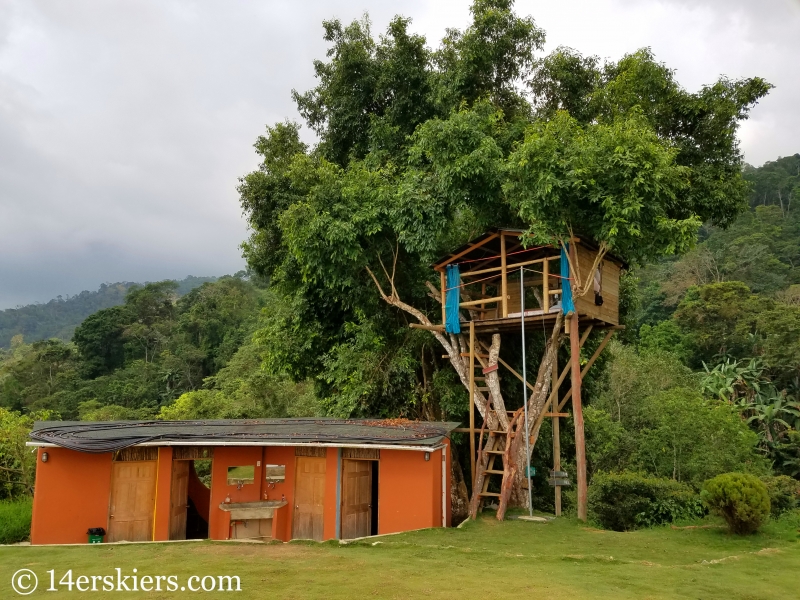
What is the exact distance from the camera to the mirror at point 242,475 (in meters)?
13.0

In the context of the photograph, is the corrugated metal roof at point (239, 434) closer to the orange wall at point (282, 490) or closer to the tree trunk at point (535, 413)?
the orange wall at point (282, 490)

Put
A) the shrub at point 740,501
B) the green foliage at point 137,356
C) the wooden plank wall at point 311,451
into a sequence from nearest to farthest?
the shrub at point 740,501 < the wooden plank wall at point 311,451 < the green foliage at point 137,356

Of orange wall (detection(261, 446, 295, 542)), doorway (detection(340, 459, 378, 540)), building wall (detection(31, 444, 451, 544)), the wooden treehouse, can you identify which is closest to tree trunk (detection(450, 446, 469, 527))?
the wooden treehouse

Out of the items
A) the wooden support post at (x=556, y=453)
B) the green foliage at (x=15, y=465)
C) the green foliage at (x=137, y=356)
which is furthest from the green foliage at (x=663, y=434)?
the green foliage at (x=137, y=356)

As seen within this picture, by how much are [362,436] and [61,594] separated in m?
5.80

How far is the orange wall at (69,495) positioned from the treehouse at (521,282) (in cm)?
849

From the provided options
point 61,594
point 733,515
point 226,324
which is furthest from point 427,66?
point 226,324

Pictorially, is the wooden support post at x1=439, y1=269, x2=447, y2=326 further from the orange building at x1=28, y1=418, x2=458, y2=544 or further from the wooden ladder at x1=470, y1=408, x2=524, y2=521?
the orange building at x1=28, y1=418, x2=458, y2=544

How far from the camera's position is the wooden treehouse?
43.8ft

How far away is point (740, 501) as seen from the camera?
35.1 ft

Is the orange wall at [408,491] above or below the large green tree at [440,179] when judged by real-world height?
below

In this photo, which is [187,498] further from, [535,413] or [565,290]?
[565,290]

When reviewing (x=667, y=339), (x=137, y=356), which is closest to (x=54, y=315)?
(x=137, y=356)

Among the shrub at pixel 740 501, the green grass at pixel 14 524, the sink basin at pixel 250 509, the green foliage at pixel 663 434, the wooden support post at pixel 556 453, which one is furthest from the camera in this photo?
the green foliage at pixel 663 434
